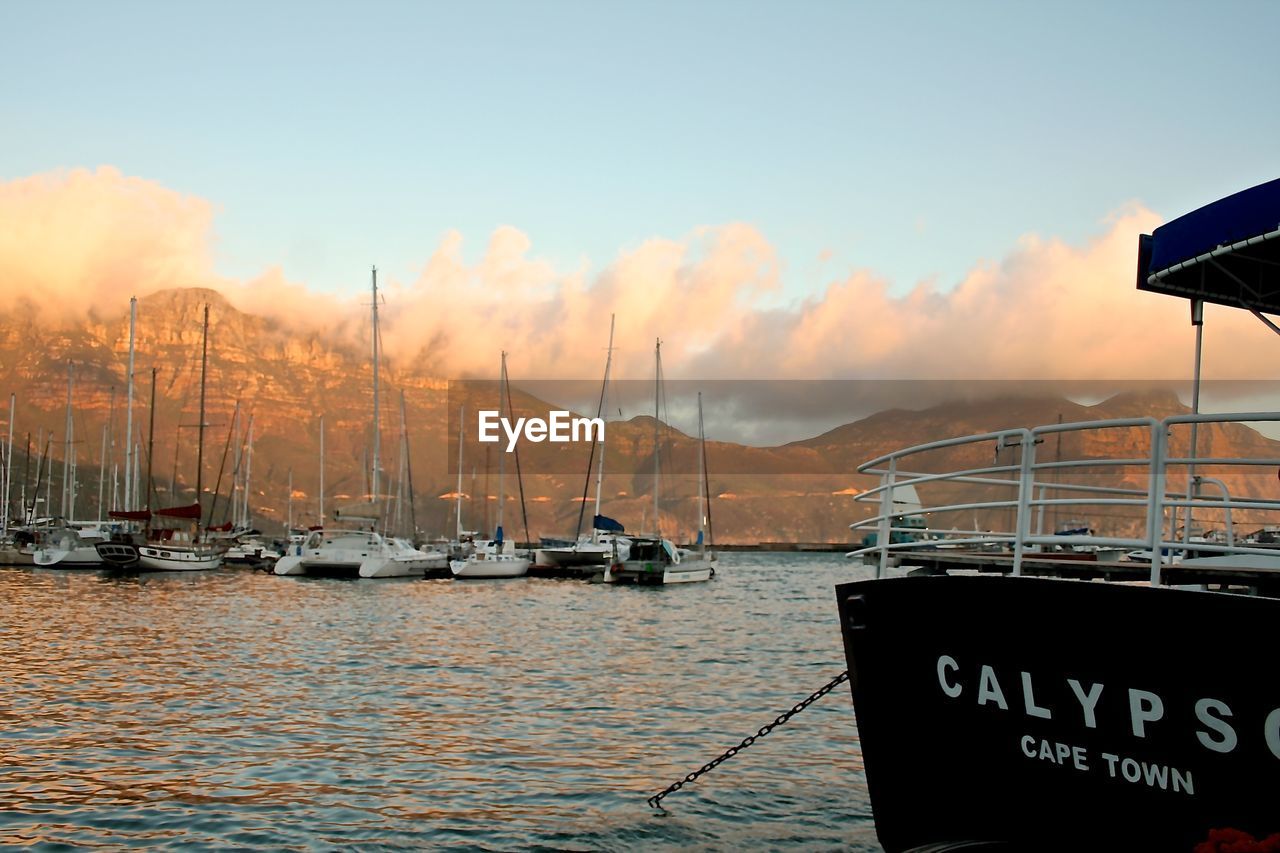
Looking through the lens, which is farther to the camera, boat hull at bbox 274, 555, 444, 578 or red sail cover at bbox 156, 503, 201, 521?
boat hull at bbox 274, 555, 444, 578

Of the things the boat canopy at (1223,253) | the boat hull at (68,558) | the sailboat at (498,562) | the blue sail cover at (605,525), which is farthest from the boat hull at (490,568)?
the boat canopy at (1223,253)

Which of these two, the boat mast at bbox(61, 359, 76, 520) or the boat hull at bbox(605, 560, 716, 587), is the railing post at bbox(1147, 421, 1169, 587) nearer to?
the boat hull at bbox(605, 560, 716, 587)

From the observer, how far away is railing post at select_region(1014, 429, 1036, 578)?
26.8ft

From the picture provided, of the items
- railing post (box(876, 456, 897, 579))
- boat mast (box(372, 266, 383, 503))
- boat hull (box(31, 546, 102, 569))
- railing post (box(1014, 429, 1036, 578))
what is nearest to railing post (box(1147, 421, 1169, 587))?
railing post (box(1014, 429, 1036, 578))

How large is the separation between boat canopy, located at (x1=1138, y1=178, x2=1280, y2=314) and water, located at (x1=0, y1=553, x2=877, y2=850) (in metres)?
6.74

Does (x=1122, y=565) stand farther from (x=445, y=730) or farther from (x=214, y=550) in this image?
(x=214, y=550)

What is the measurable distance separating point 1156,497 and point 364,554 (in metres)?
65.8

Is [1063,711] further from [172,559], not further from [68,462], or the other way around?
[68,462]

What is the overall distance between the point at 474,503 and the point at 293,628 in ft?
260

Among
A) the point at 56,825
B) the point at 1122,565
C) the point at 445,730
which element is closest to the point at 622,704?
the point at 445,730

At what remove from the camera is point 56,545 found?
7719cm

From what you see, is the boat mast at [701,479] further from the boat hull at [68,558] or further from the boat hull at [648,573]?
the boat hull at [68,558]

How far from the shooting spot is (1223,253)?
10406 mm

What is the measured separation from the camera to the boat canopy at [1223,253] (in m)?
10.0
